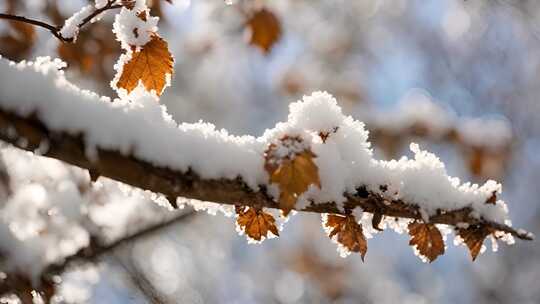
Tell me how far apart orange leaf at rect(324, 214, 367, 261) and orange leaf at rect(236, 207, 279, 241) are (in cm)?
10

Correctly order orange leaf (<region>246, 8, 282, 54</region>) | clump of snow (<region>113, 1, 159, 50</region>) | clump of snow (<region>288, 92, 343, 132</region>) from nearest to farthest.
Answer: clump of snow (<region>288, 92, 343, 132</region>) → clump of snow (<region>113, 1, 159, 50</region>) → orange leaf (<region>246, 8, 282, 54</region>)

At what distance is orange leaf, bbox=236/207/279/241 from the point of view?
1.16 meters

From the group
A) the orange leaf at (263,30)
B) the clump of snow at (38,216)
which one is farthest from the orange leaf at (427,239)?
the orange leaf at (263,30)

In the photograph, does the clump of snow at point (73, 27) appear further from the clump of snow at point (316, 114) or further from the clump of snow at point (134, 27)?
the clump of snow at point (316, 114)

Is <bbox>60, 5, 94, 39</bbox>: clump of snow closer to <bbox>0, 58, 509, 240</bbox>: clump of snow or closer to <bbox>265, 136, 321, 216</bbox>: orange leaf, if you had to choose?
<bbox>0, 58, 509, 240</bbox>: clump of snow

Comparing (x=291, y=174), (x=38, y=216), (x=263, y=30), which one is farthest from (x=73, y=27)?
(x=263, y=30)

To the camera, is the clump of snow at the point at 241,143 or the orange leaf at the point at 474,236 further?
the orange leaf at the point at 474,236

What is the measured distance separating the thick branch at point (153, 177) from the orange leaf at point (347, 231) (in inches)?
2.2

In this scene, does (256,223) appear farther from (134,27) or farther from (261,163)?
(134,27)

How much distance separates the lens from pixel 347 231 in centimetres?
115

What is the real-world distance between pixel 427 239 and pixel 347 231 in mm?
149

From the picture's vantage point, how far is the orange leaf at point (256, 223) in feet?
3.79

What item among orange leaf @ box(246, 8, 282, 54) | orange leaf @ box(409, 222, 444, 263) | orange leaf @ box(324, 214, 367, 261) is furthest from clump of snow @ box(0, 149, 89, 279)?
orange leaf @ box(246, 8, 282, 54)

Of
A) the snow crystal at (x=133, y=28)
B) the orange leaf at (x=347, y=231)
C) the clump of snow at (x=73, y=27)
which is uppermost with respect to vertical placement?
the snow crystal at (x=133, y=28)
